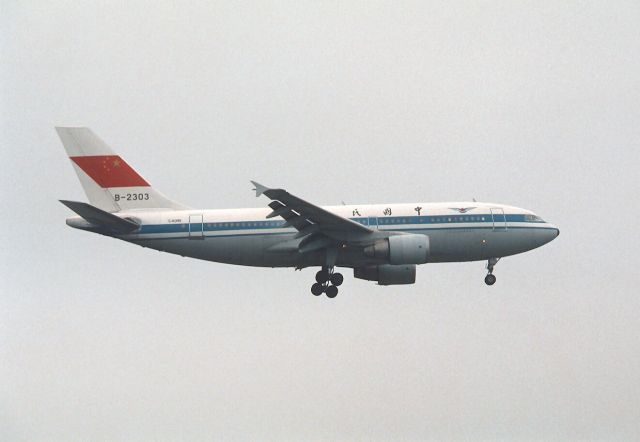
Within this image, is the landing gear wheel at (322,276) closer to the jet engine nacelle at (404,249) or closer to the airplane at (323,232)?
the airplane at (323,232)

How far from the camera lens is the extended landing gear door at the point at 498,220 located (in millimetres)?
46062

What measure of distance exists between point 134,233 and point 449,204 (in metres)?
14.1

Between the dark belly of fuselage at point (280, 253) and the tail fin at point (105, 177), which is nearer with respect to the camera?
the dark belly of fuselage at point (280, 253)

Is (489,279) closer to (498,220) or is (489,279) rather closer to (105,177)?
(498,220)

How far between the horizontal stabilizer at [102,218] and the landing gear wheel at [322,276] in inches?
326

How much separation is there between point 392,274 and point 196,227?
29.8 ft

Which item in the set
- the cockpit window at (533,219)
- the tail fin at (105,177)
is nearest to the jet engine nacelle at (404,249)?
the cockpit window at (533,219)

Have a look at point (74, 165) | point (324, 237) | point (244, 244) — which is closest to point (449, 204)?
point (324, 237)

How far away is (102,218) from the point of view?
43.9m

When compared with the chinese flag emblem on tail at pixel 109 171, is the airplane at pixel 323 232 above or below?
below

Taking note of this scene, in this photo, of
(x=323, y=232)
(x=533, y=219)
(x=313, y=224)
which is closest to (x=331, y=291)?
(x=323, y=232)

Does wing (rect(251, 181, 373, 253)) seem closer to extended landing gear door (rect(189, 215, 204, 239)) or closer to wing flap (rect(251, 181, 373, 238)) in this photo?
wing flap (rect(251, 181, 373, 238))

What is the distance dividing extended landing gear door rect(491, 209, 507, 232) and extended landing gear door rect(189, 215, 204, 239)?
13.0 m

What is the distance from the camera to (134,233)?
45.3 m
